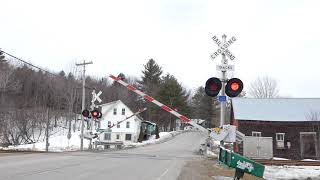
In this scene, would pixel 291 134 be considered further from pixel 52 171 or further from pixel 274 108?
pixel 52 171

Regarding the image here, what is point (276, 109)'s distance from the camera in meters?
44.1

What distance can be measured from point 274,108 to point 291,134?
3.90 metres

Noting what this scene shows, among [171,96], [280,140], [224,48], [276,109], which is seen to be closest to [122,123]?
[171,96]

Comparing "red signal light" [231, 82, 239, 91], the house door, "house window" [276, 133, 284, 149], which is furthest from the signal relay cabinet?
the house door

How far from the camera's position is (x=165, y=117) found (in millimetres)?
104188

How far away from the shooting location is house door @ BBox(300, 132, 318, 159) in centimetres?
4066

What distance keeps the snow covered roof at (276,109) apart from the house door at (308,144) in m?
1.54

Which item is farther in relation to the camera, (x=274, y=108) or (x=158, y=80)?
(x=158, y=80)

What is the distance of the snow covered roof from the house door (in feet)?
5.04

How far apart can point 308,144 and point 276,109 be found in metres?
4.92

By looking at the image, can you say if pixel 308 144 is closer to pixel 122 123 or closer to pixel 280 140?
pixel 280 140

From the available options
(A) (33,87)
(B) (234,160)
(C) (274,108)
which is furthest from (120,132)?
(B) (234,160)

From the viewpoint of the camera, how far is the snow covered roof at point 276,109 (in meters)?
41.9

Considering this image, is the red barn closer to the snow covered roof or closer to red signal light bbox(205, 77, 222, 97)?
the snow covered roof
